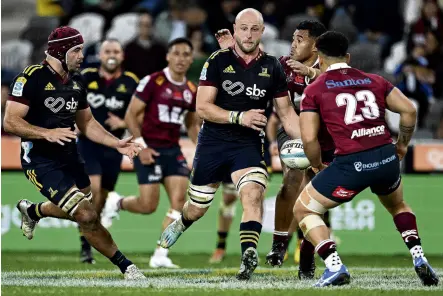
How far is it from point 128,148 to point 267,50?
8.65m

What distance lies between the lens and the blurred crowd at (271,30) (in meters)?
18.5

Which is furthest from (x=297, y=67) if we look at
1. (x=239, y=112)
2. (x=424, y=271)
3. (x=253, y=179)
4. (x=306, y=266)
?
(x=424, y=271)

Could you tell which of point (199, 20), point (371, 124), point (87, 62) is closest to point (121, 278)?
point (371, 124)

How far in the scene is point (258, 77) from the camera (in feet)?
34.7

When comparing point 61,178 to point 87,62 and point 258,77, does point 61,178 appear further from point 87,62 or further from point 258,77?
point 87,62

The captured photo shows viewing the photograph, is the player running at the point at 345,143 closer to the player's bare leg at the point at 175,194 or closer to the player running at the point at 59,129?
the player running at the point at 59,129

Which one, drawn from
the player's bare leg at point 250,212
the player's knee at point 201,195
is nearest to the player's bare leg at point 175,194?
the player's knee at point 201,195

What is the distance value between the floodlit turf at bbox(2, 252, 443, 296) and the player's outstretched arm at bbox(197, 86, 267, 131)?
1546 mm

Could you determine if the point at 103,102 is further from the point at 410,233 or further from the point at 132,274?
the point at 410,233

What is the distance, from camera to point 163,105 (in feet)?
45.3

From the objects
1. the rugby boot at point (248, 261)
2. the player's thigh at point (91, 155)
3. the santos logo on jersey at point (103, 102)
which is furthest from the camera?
the santos logo on jersey at point (103, 102)

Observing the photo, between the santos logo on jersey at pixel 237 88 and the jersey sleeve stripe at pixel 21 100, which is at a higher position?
the santos logo on jersey at pixel 237 88

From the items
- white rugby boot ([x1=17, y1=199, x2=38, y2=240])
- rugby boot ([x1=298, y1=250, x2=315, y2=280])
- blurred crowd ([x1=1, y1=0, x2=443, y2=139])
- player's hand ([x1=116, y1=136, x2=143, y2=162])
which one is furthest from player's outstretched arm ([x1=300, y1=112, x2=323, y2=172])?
blurred crowd ([x1=1, y1=0, x2=443, y2=139])

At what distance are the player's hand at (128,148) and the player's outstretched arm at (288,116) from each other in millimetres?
1497
